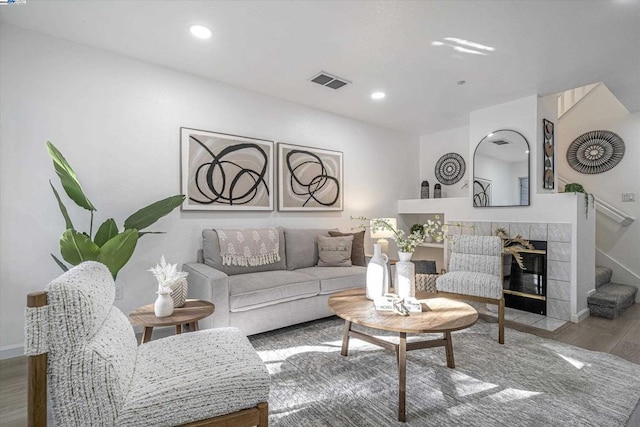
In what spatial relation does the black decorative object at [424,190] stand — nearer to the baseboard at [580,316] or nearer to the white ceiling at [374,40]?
the white ceiling at [374,40]

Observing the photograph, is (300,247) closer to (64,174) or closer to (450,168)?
(64,174)

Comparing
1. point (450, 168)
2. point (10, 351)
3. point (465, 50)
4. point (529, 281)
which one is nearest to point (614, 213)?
point (529, 281)

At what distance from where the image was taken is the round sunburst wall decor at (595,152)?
13.6 feet

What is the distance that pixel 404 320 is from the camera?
182cm

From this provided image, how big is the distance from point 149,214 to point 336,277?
1790mm

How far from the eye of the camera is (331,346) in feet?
8.25

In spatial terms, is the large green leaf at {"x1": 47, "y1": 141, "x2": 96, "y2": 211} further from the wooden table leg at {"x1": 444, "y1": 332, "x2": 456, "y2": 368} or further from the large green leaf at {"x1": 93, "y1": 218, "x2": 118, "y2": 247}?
the wooden table leg at {"x1": 444, "y1": 332, "x2": 456, "y2": 368}

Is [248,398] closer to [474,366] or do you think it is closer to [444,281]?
[474,366]

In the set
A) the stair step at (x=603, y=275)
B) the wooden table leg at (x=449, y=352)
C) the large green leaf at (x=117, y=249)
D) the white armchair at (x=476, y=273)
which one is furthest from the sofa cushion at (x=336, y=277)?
the stair step at (x=603, y=275)

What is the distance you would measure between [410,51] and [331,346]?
258 cm

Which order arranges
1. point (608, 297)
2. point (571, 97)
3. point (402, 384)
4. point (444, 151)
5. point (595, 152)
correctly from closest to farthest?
point (402, 384) → point (608, 297) → point (595, 152) → point (571, 97) → point (444, 151)

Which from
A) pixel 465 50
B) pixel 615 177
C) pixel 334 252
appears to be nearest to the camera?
pixel 465 50

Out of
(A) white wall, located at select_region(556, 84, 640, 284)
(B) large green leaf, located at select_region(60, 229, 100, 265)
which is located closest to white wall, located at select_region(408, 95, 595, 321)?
(A) white wall, located at select_region(556, 84, 640, 284)

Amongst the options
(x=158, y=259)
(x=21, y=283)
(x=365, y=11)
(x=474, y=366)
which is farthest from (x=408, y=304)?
(x=21, y=283)
